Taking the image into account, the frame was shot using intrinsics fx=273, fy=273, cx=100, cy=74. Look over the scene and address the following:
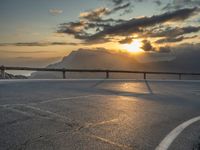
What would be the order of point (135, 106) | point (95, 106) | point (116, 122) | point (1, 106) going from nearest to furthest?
point (116, 122), point (1, 106), point (95, 106), point (135, 106)

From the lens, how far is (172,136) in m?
5.80

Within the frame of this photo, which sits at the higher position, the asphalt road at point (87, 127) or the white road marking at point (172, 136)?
the asphalt road at point (87, 127)

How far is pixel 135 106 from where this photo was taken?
9.48 metres

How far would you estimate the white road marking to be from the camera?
505cm

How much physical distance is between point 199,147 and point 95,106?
169 inches

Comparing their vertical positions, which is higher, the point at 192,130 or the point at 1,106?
the point at 1,106

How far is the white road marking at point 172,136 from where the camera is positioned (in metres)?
5.05

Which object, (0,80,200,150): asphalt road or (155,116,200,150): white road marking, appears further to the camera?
(155,116,200,150): white road marking

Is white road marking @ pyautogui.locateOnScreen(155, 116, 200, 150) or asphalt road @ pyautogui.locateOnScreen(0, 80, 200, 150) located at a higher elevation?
asphalt road @ pyautogui.locateOnScreen(0, 80, 200, 150)

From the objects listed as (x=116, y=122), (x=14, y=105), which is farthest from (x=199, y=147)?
(x=14, y=105)

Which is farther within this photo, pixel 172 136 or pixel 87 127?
pixel 87 127

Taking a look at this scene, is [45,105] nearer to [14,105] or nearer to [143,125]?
[14,105]

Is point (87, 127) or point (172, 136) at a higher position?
point (87, 127)

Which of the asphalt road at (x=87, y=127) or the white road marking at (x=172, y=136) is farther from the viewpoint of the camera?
the white road marking at (x=172, y=136)
